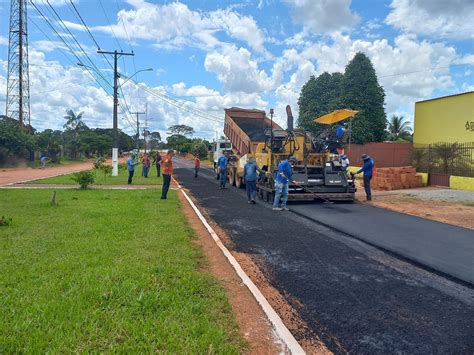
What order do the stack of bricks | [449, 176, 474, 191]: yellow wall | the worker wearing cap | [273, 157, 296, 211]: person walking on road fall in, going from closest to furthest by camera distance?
[273, 157, 296, 211]: person walking on road < the worker wearing cap < [449, 176, 474, 191]: yellow wall < the stack of bricks

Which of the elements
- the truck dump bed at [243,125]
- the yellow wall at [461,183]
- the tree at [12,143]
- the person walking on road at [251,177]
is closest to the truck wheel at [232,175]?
the truck dump bed at [243,125]

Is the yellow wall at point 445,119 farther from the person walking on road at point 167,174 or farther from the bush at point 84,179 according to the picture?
the bush at point 84,179

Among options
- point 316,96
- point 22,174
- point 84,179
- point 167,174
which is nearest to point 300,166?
point 167,174

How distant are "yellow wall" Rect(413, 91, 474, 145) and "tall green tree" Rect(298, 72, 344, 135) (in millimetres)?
14492

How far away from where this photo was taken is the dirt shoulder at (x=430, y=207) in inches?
406

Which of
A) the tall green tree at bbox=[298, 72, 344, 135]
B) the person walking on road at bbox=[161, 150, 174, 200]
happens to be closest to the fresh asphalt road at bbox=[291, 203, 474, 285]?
the person walking on road at bbox=[161, 150, 174, 200]

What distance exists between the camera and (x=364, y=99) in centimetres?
3231

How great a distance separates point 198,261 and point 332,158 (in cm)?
963

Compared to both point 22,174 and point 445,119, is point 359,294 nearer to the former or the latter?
point 445,119

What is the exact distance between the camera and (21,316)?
3621 mm

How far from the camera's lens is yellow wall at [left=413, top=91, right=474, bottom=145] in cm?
2131

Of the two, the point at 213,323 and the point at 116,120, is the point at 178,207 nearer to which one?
the point at 213,323

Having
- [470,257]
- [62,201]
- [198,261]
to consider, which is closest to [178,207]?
[62,201]

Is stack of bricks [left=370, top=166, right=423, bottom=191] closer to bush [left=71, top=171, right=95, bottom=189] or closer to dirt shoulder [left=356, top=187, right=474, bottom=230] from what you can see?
dirt shoulder [left=356, top=187, right=474, bottom=230]
